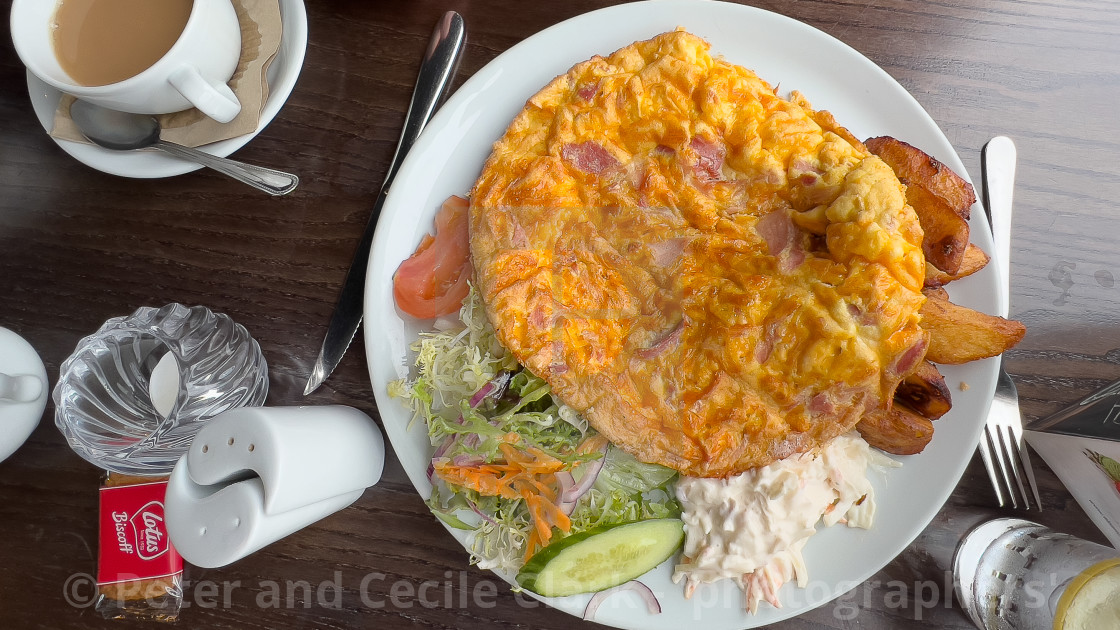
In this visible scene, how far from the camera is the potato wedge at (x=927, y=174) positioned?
236 centimetres

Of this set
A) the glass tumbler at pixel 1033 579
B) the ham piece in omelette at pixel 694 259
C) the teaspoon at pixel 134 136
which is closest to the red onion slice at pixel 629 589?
the ham piece in omelette at pixel 694 259

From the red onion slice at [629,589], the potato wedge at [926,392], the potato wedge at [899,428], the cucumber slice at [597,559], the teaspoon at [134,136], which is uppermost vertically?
the teaspoon at [134,136]

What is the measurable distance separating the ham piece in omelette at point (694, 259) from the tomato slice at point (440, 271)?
0.15m

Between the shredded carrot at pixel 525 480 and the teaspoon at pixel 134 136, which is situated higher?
the teaspoon at pixel 134 136

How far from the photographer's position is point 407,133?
2.89m

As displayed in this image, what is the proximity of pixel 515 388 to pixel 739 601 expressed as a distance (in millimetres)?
1253

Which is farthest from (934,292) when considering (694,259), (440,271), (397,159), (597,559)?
(397,159)

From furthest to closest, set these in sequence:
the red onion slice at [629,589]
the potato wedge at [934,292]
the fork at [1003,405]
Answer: the fork at [1003,405] < the red onion slice at [629,589] < the potato wedge at [934,292]

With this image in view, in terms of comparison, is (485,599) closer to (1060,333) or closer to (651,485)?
(651,485)

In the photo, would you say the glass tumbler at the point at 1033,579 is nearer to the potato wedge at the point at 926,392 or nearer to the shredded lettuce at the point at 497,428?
the potato wedge at the point at 926,392

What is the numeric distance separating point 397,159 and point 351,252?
0.48 meters

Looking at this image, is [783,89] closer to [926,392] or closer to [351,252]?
[926,392]

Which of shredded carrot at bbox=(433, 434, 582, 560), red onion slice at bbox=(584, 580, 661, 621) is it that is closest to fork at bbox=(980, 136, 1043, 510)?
red onion slice at bbox=(584, 580, 661, 621)

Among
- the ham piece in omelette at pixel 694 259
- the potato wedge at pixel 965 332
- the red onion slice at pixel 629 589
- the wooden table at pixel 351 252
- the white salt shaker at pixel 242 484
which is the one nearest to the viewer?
the white salt shaker at pixel 242 484
